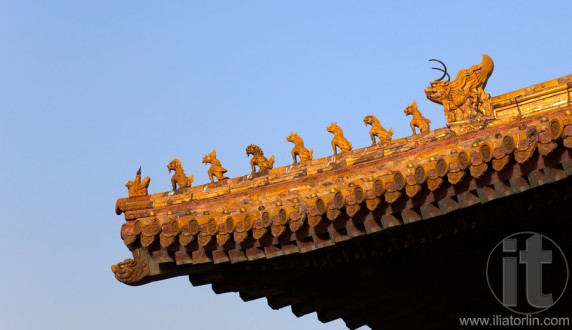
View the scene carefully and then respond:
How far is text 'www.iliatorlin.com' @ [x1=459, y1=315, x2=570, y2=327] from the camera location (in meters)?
12.3

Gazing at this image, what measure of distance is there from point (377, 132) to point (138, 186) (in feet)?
9.01

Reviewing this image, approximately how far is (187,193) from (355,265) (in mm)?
1884

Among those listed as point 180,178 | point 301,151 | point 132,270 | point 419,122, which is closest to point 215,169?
point 180,178

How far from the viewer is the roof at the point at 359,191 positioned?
978 centimetres

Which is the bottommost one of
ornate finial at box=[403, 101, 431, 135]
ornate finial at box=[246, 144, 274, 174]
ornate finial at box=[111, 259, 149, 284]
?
ornate finial at box=[111, 259, 149, 284]

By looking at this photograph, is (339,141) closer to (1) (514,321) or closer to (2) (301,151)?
(2) (301,151)

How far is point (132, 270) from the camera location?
12812 millimetres

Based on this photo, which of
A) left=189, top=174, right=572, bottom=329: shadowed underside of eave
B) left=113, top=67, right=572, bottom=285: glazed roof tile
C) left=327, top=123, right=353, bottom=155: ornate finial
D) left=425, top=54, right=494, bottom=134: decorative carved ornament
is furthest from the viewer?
left=327, top=123, right=353, bottom=155: ornate finial

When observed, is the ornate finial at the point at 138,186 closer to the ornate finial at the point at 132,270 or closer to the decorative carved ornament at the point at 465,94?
the ornate finial at the point at 132,270

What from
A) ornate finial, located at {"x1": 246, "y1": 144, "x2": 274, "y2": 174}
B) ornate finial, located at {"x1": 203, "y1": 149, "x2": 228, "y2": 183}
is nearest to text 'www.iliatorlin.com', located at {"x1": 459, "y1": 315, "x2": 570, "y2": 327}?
ornate finial, located at {"x1": 246, "y1": 144, "x2": 274, "y2": 174}

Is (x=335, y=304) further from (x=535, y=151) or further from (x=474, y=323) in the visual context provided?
(x=535, y=151)

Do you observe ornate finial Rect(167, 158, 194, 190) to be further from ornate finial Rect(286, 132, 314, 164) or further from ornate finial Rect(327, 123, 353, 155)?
ornate finial Rect(327, 123, 353, 155)

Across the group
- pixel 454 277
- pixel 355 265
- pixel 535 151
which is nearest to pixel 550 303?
pixel 454 277

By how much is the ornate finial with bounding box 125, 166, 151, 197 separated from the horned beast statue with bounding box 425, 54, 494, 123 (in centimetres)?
329
